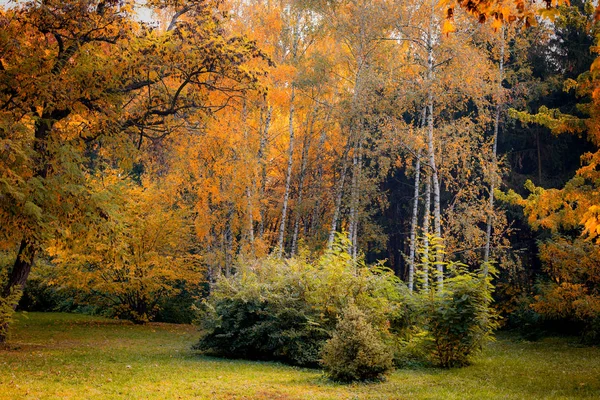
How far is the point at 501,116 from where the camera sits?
22.2 metres

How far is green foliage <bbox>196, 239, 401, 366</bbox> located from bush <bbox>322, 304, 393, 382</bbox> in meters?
1.77

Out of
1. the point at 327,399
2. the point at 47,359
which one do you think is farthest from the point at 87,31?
the point at 327,399

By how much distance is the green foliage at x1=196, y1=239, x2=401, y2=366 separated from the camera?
1131 centimetres

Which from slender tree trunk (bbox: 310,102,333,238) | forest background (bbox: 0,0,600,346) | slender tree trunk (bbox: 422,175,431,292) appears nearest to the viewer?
forest background (bbox: 0,0,600,346)

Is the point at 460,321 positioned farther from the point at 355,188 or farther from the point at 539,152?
the point at 539,152

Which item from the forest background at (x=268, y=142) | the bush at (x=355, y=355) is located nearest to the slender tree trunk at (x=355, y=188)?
the forest background at (x=268, y=142)

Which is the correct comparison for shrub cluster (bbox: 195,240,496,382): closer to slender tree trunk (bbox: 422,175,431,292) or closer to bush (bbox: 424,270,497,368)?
bush (bbox: 424,270,497,368)

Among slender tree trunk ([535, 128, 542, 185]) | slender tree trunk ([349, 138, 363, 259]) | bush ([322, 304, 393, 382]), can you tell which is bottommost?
bush ([322, 304, 393, 382])

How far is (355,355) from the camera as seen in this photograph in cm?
879

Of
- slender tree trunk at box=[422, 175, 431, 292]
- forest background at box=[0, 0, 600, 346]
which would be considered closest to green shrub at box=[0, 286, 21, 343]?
forest background at box=[0, 0, 600, 346]

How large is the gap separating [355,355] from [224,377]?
84.5 inches

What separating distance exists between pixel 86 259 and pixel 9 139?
964 centimetres

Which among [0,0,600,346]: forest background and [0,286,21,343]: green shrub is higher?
[0,0,600,346]: forest background

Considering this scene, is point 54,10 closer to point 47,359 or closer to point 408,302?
point 47,359
